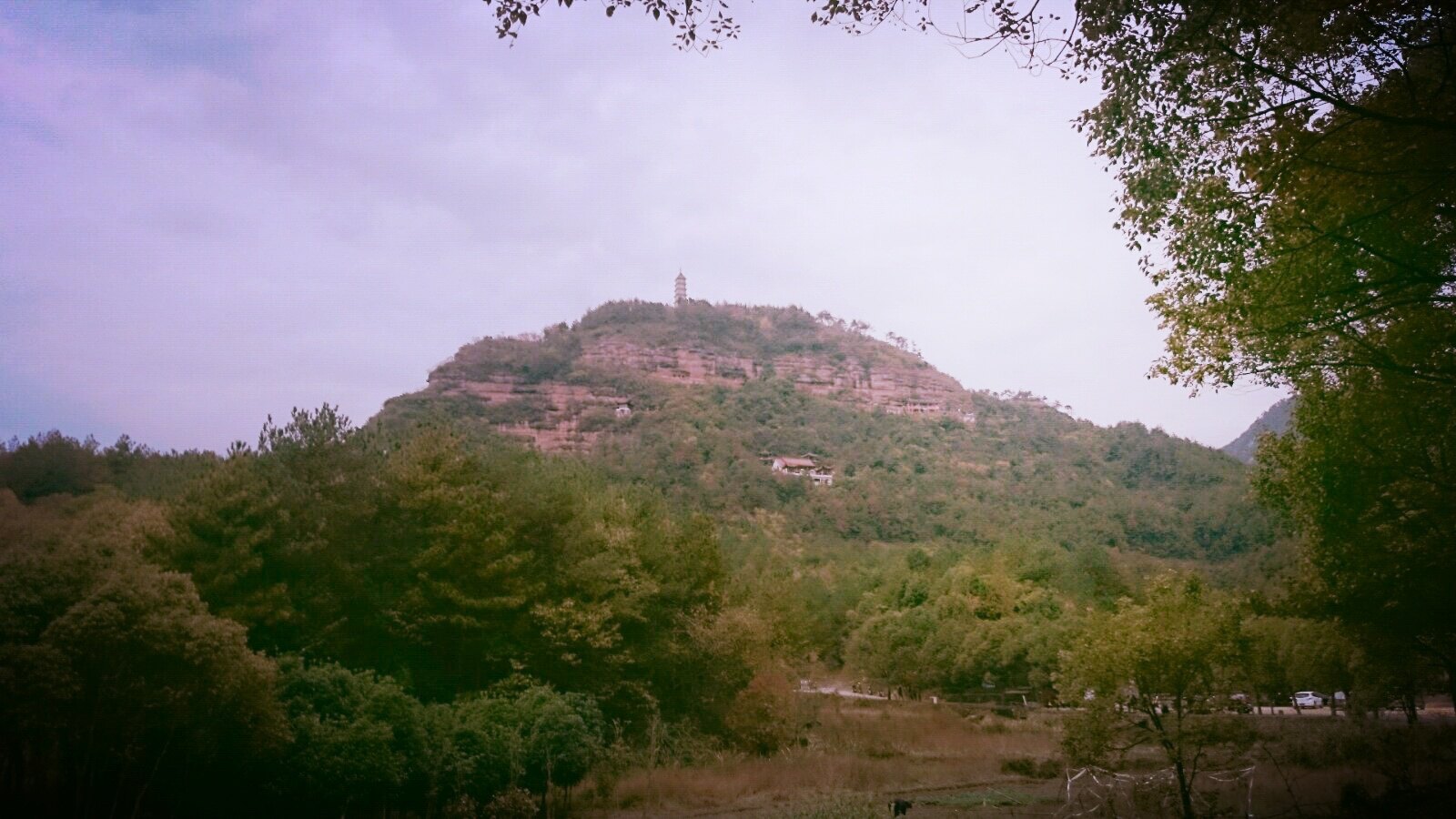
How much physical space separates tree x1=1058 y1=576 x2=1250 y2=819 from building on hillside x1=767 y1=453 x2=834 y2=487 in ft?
303

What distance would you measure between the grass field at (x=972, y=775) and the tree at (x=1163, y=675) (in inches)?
47.6

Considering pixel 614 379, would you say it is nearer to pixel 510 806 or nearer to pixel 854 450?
pixel 854 450

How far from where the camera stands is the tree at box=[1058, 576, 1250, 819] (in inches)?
605

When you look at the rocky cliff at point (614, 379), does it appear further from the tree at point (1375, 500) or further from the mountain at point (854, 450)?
the tree at point (1375, 500)

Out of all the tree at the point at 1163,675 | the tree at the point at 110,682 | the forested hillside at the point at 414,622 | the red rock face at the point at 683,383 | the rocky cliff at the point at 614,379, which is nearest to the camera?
the tree at the point at 110,682

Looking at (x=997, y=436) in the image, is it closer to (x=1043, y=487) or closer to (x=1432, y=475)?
(x=1043, y=487)

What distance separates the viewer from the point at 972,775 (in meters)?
29.1

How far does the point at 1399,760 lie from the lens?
1691 centimetres

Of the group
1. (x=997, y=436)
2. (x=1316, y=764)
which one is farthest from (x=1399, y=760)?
(x=997, y=436)

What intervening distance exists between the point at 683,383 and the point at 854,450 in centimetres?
4337

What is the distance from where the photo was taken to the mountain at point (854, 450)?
85562 mm

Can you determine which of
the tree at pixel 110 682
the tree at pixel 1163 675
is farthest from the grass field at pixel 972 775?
the tree at pixel 110 682

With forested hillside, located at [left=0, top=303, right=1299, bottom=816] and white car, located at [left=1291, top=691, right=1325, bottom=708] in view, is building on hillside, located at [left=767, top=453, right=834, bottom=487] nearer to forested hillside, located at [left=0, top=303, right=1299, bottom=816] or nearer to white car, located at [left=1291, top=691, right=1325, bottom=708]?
forested hillside, located at [left=0, top=303, right=1299, bottom=816]

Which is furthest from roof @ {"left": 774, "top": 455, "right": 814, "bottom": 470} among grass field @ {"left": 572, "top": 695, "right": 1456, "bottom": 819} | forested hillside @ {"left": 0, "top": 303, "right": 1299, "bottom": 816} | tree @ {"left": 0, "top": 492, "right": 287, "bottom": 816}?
tree @ {"left": 0, "top": 492, "right": 287, "bottom": 816}
